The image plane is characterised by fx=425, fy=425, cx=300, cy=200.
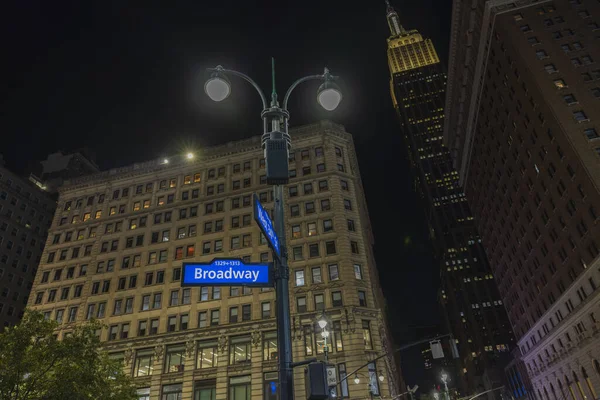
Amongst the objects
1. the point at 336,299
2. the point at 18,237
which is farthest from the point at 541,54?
the point at 18,237

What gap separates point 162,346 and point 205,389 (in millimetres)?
7093

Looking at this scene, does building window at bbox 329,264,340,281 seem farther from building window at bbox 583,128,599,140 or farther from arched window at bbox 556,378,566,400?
arched window at bbox 556,378,566,400

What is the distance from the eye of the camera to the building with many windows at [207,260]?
143 ft

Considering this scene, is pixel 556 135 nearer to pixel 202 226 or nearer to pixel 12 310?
pixel 202 226

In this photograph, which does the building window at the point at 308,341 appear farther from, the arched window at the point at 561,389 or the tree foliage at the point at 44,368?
the arched window at the point at 561,389

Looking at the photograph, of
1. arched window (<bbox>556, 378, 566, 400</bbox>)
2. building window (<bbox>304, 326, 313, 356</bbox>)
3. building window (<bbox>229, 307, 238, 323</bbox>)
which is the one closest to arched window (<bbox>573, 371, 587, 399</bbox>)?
arched window (<bbox>556, 378, 566, 400</bbox>)

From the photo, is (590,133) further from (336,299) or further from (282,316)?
(282,316)

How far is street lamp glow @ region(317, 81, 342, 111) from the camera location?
1094cm

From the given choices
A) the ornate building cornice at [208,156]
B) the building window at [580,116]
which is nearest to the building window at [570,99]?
the building window at [580,116]

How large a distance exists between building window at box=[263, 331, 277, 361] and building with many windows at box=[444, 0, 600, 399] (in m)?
40.5

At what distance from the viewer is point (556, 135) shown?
191 feet

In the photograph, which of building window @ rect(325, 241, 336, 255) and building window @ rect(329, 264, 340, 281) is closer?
building window @ rect(329, 264, 340, 281)

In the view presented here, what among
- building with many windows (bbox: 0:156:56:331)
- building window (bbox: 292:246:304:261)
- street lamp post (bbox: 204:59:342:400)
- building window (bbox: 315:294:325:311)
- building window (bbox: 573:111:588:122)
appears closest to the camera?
street lamp post (bbox: 204:59:342:400)

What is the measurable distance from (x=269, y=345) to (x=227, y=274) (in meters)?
38.2
